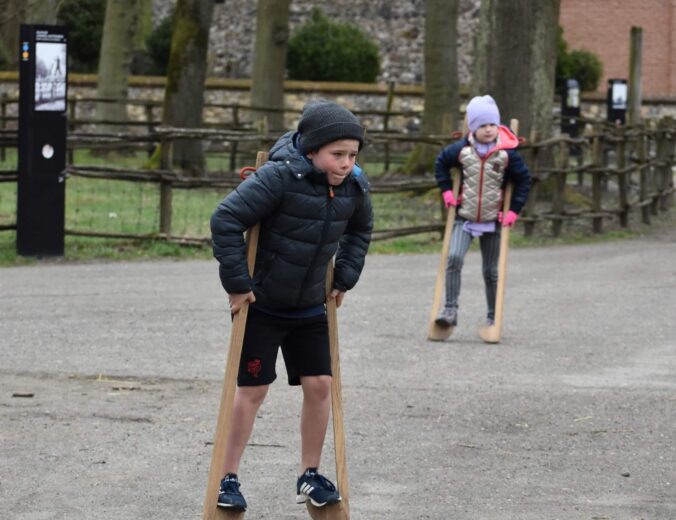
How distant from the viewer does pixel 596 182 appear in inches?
779

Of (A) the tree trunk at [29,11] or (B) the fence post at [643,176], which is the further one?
(A) the tree trunk at [29,11]

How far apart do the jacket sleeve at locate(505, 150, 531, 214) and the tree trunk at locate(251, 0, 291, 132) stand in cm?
1897

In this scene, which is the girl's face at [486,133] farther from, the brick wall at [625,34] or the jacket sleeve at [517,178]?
the brick wall at [625,34]

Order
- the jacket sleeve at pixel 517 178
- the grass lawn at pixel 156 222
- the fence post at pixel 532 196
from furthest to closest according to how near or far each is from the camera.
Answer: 1. the fence post at pixel 532 196
2. the grass lawn at pixel 156 222
3. the jacket sleeve at pixel 517 178

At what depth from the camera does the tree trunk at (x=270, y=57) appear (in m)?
A: 29.8

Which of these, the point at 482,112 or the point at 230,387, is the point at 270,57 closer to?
the point at 482,112

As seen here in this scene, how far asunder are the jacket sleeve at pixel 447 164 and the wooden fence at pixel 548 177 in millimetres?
6165

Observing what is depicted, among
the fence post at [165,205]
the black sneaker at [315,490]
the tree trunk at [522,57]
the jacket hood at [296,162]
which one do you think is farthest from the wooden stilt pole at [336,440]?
the tree trunk at [522,57]

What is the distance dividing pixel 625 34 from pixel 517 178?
38.4 meters

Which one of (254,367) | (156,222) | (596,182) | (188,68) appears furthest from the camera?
(188,68)

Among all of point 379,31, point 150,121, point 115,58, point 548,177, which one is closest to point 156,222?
point 548,177

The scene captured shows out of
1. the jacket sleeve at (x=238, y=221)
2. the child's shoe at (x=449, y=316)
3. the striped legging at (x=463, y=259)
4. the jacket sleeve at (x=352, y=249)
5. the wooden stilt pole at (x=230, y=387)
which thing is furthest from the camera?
the striped legging at (x=463, y=259)

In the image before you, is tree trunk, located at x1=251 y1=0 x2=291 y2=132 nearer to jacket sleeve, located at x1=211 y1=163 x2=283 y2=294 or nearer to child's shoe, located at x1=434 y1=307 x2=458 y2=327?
child's shoe, located at x1=434 y1=307 x2=458 y2=327

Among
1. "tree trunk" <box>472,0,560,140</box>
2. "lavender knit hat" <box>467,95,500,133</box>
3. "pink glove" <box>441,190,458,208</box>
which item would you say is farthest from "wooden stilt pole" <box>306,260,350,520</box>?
"tree trunk" <box>472,0,560,140</box>
